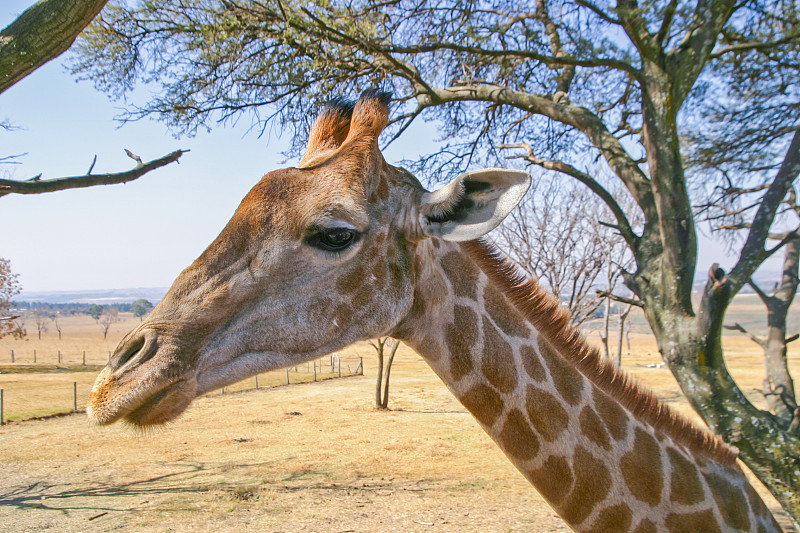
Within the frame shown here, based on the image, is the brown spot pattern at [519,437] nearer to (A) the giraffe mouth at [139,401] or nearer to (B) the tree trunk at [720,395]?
(A) the giraffe mouth at [139,401]

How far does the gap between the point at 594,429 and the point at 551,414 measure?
0.25 m

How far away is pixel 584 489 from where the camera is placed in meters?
2.42

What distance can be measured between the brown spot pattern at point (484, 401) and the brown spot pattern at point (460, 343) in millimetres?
97

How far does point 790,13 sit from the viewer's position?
611cm

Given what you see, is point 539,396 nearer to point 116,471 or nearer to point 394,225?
point 394,225

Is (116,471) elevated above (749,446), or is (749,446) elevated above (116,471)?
(749,446)

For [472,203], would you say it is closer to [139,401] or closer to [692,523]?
[139,401]

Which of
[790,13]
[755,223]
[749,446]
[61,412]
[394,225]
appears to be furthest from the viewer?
[61,412]

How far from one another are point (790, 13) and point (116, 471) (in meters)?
14.0

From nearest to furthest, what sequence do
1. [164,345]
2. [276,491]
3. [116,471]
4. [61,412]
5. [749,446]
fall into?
[164,345]
[749,446]
[276,491]
[116,471]
[61,412]

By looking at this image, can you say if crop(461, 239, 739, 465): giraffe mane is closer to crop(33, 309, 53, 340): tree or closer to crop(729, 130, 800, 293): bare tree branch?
crop(729, 130, 800, 293): bare tree branch

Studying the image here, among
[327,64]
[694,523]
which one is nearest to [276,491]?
[327,64]

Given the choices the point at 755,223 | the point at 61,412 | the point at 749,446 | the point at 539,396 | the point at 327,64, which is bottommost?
the point at 61,412

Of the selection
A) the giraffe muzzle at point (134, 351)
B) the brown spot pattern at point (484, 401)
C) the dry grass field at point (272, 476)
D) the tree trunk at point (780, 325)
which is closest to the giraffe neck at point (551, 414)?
the brown spot pattern at point (484, 401)
